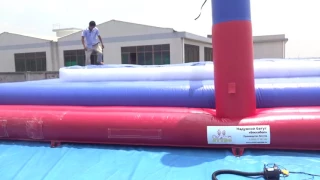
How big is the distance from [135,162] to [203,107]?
0.77m

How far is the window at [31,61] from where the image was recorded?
712 inches

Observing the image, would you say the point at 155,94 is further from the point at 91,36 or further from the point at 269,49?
the point at 269,49

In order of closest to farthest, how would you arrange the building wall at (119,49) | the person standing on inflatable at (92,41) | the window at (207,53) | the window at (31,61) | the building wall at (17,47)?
the person standing on inflatable at (92,41)
the building wall at (119,49)
the building wall at (17,47)
the window at (31,61)
the window at (207,53)

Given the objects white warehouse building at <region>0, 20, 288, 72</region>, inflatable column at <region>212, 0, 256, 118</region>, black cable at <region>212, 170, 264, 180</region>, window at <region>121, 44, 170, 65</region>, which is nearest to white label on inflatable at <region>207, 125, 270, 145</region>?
inflatable column at <region>212, 0, 256, 118</region>

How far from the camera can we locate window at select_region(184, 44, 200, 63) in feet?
51.2

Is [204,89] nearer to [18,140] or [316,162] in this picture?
[316,162]

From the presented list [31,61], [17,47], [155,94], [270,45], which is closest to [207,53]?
[270,45]

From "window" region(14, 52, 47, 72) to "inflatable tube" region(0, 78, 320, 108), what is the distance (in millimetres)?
16105

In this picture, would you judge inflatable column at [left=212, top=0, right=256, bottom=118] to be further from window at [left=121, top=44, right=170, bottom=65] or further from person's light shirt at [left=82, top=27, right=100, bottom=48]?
window at [left=121, top=44, right=170, bottom=65]

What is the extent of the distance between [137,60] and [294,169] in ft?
48.3

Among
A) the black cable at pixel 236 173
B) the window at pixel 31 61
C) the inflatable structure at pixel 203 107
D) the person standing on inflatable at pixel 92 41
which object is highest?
the window at pixel 31 61

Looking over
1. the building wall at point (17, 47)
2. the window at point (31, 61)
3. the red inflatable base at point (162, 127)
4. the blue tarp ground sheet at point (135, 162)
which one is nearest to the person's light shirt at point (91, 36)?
the red inflatable base at point (162, 127)

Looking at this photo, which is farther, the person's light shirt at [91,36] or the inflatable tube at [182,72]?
the person's light shirt at [91,36]

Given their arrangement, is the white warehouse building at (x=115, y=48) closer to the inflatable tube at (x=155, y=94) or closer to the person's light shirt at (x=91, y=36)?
the person's light shirt at (x=91, y=36)
